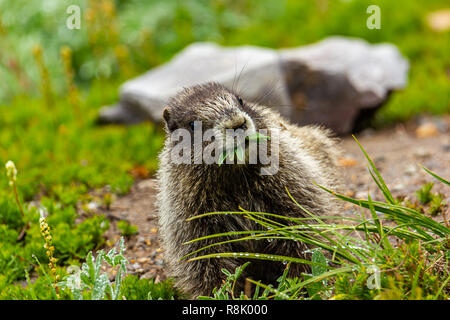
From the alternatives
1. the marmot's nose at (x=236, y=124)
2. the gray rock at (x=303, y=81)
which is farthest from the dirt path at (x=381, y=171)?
the marmot's nose at (x=236, y=124)

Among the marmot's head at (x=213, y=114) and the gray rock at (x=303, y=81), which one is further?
the gray rock at (x=303, y=81)

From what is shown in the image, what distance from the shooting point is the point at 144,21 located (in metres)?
10.0

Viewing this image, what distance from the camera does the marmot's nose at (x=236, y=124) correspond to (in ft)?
11.1

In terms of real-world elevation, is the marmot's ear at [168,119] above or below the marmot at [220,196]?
above

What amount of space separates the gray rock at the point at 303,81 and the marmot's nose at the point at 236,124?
12.4ft

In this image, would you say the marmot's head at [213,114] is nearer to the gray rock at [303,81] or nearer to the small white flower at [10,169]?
the small white flower at [10,169]

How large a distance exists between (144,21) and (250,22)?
211 centimetres

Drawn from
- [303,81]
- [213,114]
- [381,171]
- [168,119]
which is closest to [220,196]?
[213,114]

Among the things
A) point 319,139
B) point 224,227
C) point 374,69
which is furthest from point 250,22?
point 224,227

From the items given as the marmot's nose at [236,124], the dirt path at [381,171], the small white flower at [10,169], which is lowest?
the dirt path at [381,171]

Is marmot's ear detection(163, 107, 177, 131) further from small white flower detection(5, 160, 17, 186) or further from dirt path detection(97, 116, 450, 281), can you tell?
small white flower detection(5, 160, 17, 186)

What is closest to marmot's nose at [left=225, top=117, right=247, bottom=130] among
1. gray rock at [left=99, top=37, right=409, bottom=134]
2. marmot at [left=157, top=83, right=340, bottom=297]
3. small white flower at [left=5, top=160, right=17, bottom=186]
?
marmot at [left=157, top=83, right=340, bottom=297]

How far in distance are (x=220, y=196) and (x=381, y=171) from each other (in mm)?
2635

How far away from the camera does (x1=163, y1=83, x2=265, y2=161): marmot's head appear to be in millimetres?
3398
